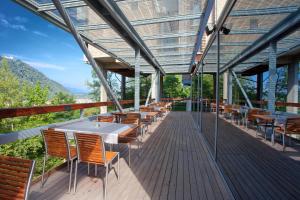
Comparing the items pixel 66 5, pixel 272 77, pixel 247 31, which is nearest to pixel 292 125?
pixel 272 77

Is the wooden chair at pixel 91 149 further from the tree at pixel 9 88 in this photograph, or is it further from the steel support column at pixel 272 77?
the tree at pixel 9 88

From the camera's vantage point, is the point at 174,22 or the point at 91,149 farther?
the point at 174,22

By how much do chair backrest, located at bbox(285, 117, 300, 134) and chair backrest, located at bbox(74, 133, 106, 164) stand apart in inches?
163

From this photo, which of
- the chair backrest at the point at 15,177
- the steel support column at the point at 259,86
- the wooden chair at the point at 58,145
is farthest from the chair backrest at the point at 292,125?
the steel support column at the point at 259,86

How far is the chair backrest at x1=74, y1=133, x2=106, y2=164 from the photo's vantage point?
219 centimetres

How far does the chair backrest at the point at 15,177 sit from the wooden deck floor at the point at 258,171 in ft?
7.83

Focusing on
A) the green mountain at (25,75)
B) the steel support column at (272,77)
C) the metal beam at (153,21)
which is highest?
the green mountain at (25,75)

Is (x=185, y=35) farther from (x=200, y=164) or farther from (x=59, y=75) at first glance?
(x=59, y=75)

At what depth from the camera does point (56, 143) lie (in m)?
2.43

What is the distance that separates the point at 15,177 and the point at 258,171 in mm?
3461

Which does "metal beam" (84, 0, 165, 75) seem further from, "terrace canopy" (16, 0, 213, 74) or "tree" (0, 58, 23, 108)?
"tree" (0, 58, 23, 108)

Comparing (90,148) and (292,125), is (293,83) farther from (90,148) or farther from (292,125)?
(90,148)

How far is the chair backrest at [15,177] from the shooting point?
132 cm

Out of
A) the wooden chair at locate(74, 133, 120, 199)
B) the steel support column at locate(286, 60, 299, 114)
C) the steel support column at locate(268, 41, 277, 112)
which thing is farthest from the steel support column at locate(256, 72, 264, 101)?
the wooden chair at locate(74, 133, 120, 199)
